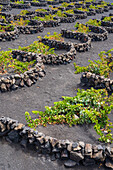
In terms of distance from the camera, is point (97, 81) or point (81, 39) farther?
point (81, 39)

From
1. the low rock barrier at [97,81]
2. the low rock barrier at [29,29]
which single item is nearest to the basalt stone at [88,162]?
the low rock barrier at [97,81]

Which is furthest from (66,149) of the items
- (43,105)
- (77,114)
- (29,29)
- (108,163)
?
(29,29)

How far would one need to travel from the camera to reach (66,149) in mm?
5957

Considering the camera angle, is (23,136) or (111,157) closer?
(111,157)

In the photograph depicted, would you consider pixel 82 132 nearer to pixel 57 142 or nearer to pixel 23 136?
pixel 57 142

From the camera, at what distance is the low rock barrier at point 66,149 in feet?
19.1

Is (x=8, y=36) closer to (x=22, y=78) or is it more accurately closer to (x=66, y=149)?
(x=22, y=78)

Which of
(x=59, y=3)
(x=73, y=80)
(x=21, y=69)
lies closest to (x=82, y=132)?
(x=73, y=80)

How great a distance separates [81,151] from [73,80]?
5.30 meters

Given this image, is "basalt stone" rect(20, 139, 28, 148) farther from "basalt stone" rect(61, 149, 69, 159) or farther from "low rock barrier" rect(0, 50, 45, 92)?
"low rock barrier" rect(0, 50, 45, 92)

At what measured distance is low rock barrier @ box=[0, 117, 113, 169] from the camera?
19.1ft

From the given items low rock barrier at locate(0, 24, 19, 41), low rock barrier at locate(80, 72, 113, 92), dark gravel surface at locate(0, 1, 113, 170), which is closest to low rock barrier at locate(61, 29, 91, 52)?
dark gravel surface at locate(0, 1, 113, 170)

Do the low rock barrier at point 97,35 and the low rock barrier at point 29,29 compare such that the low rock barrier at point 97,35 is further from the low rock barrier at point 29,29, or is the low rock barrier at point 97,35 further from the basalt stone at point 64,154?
the basalt stone at point 64,154

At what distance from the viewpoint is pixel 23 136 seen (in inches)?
250
